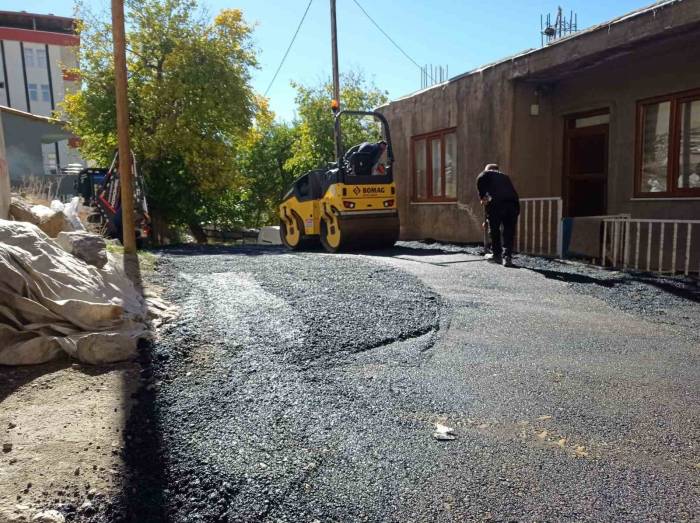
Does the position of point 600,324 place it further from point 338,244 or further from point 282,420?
point 338,244

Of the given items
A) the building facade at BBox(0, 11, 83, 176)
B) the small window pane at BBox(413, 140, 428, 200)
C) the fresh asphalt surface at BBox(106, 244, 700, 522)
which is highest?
the building facade at BBox(0, 11, 83, 176)

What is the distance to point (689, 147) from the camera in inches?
344

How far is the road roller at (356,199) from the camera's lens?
11.2m

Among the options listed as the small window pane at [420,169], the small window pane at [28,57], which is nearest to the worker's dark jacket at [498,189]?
the small window pane at [420,169]

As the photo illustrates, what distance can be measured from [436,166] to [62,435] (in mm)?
11363

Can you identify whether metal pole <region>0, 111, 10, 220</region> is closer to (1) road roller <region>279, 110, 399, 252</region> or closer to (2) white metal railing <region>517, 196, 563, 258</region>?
(1) road roller <region>279, 110, 399, 252</region>

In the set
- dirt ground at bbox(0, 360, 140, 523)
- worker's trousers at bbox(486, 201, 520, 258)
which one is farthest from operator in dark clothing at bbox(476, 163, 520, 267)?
dirt ground at bbox(0, 360, 140, 523)

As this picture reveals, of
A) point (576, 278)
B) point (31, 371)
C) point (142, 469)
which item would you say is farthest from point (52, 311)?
point (576, 278)

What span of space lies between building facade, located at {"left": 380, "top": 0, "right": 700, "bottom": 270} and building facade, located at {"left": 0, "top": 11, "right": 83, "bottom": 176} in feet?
145

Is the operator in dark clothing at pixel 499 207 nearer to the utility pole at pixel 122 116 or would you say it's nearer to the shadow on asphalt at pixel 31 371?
the utility pole at pixel 122 116

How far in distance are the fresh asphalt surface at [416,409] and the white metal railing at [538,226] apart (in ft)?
11.7

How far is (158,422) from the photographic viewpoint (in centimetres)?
329

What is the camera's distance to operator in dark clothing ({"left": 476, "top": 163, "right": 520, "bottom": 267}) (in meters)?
8.97

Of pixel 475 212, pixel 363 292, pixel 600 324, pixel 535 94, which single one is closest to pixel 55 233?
pixel 363 292
